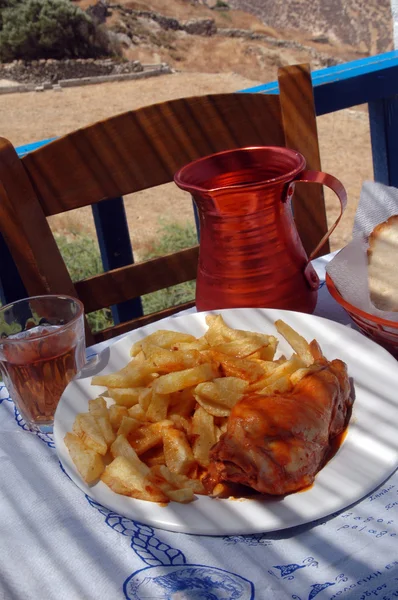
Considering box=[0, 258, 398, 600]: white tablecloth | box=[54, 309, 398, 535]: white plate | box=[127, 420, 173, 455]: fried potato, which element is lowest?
box=[0, 258, 398, 600]: white tablecloth

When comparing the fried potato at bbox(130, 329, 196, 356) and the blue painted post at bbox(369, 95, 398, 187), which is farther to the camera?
the blue painted post at bbox(369, 95, 398, 187)

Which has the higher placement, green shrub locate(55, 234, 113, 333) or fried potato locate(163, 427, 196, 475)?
fried potato locate(163, 427, 196, 475)

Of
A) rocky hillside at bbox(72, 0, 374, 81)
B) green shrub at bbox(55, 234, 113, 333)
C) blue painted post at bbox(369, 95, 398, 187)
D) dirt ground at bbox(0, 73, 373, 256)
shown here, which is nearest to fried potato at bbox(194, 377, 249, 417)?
blue painted post at bbox(369, 95, 398, 187)

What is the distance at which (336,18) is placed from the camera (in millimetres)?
24516

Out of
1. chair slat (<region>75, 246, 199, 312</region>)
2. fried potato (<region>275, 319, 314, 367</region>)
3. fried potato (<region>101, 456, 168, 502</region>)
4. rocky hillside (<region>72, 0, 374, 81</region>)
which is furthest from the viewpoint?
rocky hillside (<region>72, 0, 374, 81</region>)

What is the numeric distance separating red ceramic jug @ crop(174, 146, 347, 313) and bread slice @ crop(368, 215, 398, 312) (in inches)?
4.3

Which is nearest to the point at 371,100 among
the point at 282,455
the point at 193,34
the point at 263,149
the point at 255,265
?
the point at 263,149

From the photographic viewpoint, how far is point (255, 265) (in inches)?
47.3

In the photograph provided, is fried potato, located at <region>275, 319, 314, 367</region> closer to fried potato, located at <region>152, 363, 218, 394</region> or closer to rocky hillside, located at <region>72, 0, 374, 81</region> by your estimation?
fried potato, located at <region>152, 363, 218, 394</region>

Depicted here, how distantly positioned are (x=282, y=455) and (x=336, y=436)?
15 centimetres

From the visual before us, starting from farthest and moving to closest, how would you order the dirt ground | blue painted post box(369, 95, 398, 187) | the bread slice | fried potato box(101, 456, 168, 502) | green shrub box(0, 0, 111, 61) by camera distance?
1. green shrub box(0, 0, 111, 61)
2. the dirt ground
3. blue painted post box(369, 95, 398, 187)
4. the bread slice
5. fried potato box(101, 456, 168, 502)

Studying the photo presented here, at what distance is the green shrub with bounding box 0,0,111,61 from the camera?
65.0 feet

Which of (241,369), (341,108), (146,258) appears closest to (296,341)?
(241,369)

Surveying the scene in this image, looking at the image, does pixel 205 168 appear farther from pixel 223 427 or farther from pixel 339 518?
pixel 339 518
